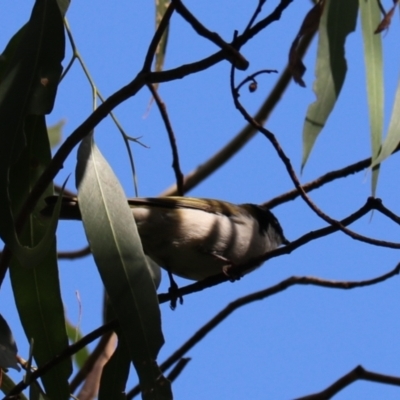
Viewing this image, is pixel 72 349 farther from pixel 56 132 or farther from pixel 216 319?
pixel 56 132

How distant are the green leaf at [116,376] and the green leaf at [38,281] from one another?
4.9 inches

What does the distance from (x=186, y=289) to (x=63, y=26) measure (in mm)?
1000

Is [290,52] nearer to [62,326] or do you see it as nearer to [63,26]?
[63,26]

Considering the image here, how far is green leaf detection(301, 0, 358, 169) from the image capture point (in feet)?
9.47

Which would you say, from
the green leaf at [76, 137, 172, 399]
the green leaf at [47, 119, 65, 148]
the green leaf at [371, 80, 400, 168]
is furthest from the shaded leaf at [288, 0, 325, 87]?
the green leaf at [47, 119, 65, 148]

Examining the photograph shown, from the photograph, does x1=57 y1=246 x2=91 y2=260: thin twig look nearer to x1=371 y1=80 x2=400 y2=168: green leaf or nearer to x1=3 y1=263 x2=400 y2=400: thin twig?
x1=3 y1=263 x2=400 y2=400: thin twig

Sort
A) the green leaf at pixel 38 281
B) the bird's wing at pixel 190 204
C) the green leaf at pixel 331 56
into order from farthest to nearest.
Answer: the bird's wing at pixel 190 204 → the green leaf at pixel 38 281 → the green leaf at pixel 331 56

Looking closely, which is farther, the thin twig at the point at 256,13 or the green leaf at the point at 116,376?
the green leaf at the point at 116,376

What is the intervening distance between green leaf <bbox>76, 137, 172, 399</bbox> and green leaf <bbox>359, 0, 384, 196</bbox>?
0.76m

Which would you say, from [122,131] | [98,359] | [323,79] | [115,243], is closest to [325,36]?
[323,79]

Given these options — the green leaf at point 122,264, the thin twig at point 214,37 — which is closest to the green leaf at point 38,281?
the green leaf at point 122,264

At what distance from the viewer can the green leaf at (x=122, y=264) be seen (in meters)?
2.54

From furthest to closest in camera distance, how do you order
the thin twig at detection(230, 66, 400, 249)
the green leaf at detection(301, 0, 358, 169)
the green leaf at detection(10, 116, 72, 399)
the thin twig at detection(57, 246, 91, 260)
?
the thin twig at detection(57, 246, 91, 260), the green leaf at detection(10, 116, 72, 399), the green leaf at detection(301, 0, 358, 169), the thin twig at detection(230, 66, 400, 249)

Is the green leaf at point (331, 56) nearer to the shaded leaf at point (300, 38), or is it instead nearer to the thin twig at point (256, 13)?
the shaded leaf at point (300, 38)
